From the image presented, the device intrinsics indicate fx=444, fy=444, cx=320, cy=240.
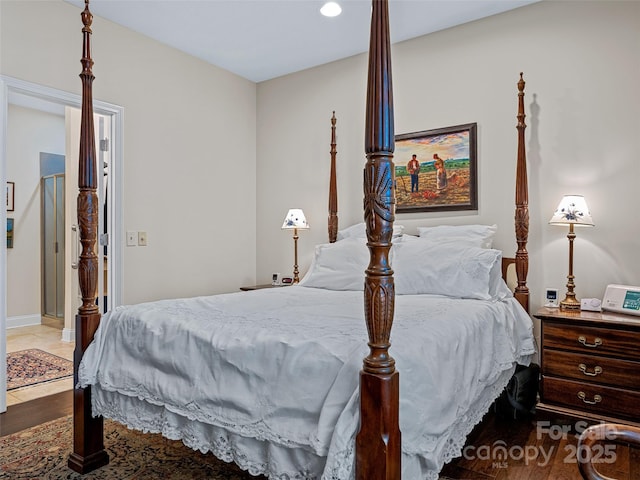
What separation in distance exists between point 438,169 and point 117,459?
2838 mm

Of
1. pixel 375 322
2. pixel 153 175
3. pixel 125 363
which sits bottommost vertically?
pixel 125 363

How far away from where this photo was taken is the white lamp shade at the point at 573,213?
105 inches

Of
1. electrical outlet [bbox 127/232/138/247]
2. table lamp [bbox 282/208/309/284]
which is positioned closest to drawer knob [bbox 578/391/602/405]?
table lamp [bbox 282/208/309/284]

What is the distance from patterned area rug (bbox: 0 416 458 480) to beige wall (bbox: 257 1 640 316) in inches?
89.0

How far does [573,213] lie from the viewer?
8.84 ft

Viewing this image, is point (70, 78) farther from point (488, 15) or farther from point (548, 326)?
point (548, 326)

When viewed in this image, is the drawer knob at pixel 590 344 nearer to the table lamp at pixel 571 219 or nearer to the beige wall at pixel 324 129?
the table lamp at pixel 571 219

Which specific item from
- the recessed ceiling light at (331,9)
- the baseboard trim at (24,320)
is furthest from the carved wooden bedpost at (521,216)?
the baseboard trim at (24,320)

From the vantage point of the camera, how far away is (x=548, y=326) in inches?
102

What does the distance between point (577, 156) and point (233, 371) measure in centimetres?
259

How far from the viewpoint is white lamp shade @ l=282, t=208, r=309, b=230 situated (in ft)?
13.0

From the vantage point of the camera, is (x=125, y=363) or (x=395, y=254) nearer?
(x=125, y=363)

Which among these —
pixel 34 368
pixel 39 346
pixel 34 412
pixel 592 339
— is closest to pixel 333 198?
pixel 592 339

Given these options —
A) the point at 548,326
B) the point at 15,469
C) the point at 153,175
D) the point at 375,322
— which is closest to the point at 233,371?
the point at 375,322
